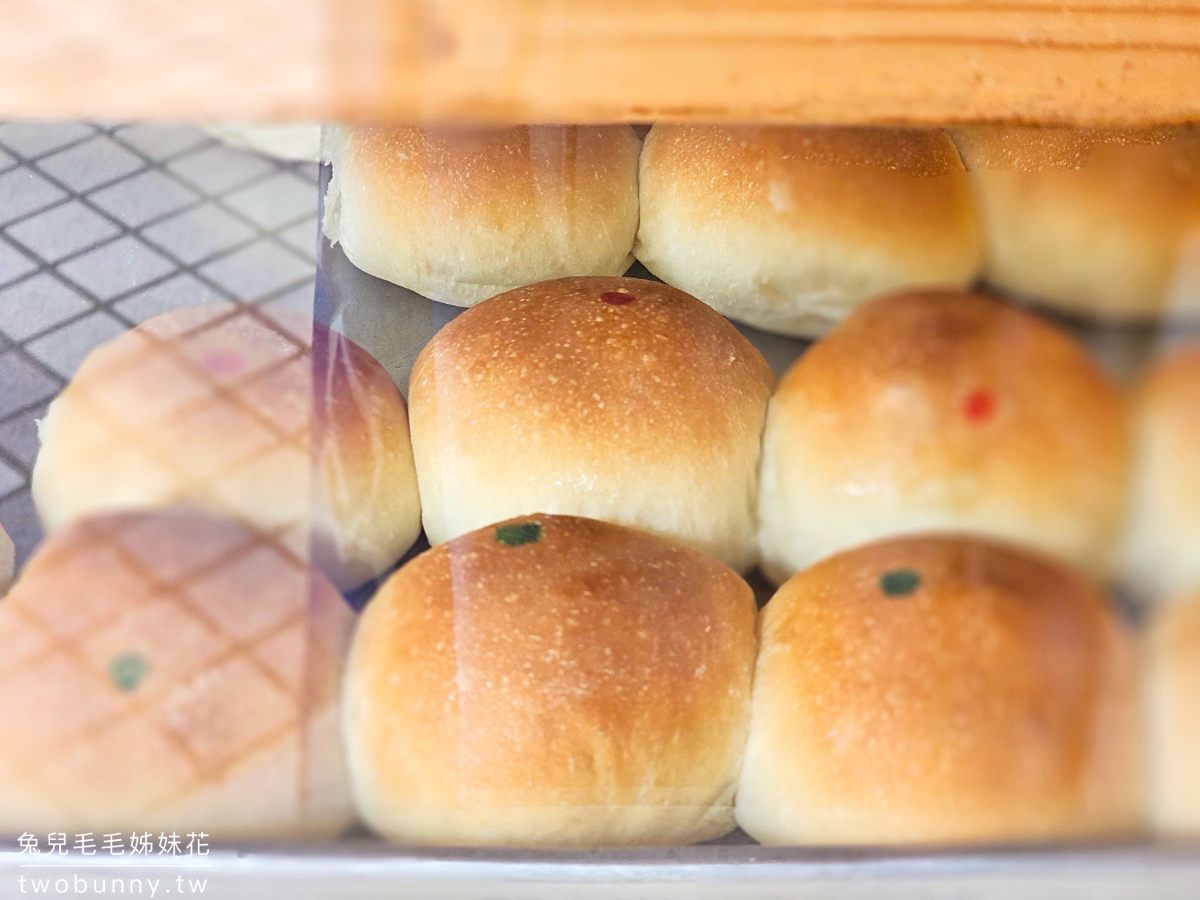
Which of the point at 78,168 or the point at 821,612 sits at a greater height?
the point at 78,168

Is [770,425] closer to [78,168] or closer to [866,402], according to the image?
[866,402]

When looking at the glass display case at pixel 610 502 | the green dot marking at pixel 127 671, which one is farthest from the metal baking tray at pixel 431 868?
the green dot marking at pixel 127 671

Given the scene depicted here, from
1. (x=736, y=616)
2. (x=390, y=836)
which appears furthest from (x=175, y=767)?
(x=736, y=616)

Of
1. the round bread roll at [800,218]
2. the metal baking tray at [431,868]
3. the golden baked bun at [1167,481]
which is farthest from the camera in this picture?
the metal baking tray at [431,868]

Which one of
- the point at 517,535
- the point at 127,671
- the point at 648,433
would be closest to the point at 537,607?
the point at 517,535

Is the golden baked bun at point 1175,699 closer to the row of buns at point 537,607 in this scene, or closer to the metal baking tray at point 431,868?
the row of buns at point 537,607

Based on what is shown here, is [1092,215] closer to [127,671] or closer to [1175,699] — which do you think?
[1175,699]

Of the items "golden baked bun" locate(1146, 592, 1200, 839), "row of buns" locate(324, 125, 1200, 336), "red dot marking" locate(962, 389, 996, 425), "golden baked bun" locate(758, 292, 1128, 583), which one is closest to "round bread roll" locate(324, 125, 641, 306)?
"row of buns" locate(324, 125, 1200, 336)
